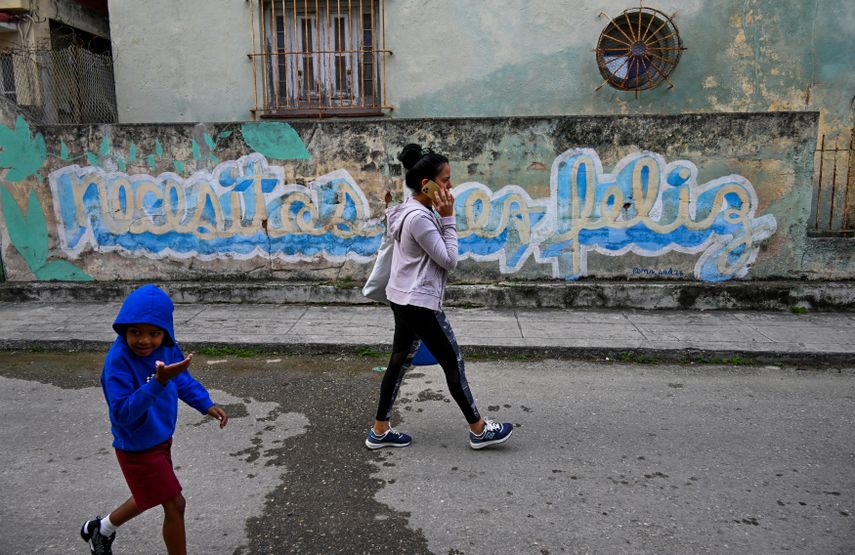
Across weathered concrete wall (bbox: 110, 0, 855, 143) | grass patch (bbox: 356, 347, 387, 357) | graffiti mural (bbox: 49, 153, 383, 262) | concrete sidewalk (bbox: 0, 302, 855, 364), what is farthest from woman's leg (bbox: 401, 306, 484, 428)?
weathered concrete wall (bbox: 110, 0, 855, 143)

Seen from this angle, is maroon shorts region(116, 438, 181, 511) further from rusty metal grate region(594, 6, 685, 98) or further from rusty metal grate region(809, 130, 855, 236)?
rusty metal grate region(809, 130, 855, 236)

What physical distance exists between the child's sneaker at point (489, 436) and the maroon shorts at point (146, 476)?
6.03 ft

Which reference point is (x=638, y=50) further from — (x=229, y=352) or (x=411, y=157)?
(x=229, y=352)

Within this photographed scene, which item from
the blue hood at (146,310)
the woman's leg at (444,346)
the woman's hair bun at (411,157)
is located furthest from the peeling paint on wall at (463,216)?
the blue hood at (146,310)

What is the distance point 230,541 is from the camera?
287 cm

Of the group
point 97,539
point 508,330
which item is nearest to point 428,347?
point 97,539

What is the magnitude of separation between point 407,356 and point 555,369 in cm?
204

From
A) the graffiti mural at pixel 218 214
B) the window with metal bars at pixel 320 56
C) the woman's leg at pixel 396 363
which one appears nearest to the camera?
the woman's leg at pixel 396 363

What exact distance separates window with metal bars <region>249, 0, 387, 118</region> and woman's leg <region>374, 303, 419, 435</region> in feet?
21.2

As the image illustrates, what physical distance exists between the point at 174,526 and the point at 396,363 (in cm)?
158

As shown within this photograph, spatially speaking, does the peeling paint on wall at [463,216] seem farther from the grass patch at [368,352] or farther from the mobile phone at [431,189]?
the mobile phone at [431,189]

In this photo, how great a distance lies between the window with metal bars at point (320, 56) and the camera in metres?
9.44

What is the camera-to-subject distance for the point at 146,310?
7.59 ft

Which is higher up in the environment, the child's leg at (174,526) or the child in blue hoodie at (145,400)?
the child in blue hoodie at (145,400)
